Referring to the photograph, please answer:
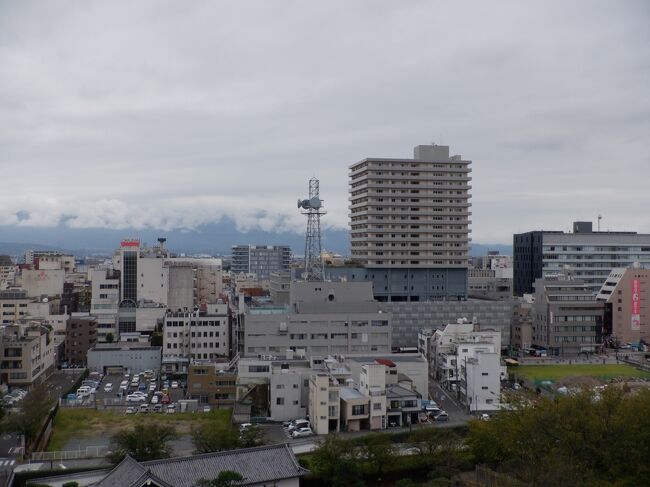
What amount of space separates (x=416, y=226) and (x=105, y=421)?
25.1m

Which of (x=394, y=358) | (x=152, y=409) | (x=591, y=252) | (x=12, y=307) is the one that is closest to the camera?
(x=152, y=409)

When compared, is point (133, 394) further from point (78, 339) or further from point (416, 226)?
point (416, 226)

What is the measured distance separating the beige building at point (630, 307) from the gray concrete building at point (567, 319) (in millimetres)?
3047

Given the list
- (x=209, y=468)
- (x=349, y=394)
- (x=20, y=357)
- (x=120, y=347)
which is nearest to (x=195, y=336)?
(x=120, y=347)

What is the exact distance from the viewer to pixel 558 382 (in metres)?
29.0

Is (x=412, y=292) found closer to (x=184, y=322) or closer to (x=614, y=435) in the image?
(x=184, y=322)

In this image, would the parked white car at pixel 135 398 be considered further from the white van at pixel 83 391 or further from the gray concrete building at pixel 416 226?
the gray concrete building at pixel 416 226

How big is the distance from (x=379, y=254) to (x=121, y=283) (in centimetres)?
1754

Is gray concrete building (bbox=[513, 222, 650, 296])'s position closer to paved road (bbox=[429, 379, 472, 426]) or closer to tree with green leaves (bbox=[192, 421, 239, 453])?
paved road (bbox=[429, 379, 472, 426])

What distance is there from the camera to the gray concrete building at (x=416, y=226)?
4338cm

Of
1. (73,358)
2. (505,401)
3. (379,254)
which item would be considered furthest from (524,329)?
(73,358)

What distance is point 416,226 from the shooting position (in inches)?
1719

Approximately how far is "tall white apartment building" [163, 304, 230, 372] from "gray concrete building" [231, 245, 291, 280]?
200 feet

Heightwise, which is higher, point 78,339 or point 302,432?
point 78,339
